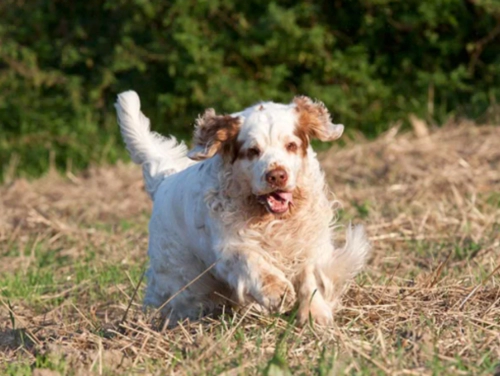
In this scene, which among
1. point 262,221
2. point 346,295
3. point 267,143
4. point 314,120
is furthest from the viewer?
point 346,295

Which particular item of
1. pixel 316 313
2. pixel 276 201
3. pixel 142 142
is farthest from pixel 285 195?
pixel 142 142

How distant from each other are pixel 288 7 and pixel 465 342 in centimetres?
930

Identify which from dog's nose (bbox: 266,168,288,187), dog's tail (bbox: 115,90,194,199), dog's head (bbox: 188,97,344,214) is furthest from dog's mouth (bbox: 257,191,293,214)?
dog's tail (bbox: 115,90,194,199)

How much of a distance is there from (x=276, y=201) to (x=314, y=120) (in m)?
0.44

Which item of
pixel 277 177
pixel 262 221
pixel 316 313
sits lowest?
pixel 316 313

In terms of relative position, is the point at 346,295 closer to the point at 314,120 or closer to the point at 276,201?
the point at 276,201

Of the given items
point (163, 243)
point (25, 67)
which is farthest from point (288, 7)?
point (163, 243)

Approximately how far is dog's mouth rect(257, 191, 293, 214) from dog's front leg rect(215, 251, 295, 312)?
0.19 metres

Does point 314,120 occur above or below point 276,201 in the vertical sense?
above

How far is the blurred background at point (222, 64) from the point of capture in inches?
484

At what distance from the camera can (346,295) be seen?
15.2 ft

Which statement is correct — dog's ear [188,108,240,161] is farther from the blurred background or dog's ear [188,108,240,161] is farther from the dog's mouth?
the blurred background

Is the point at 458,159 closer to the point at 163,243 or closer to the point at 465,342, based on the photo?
the point at 163,243

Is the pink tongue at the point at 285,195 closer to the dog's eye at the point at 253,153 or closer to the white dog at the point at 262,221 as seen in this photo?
the white dog at the point at 262,221
